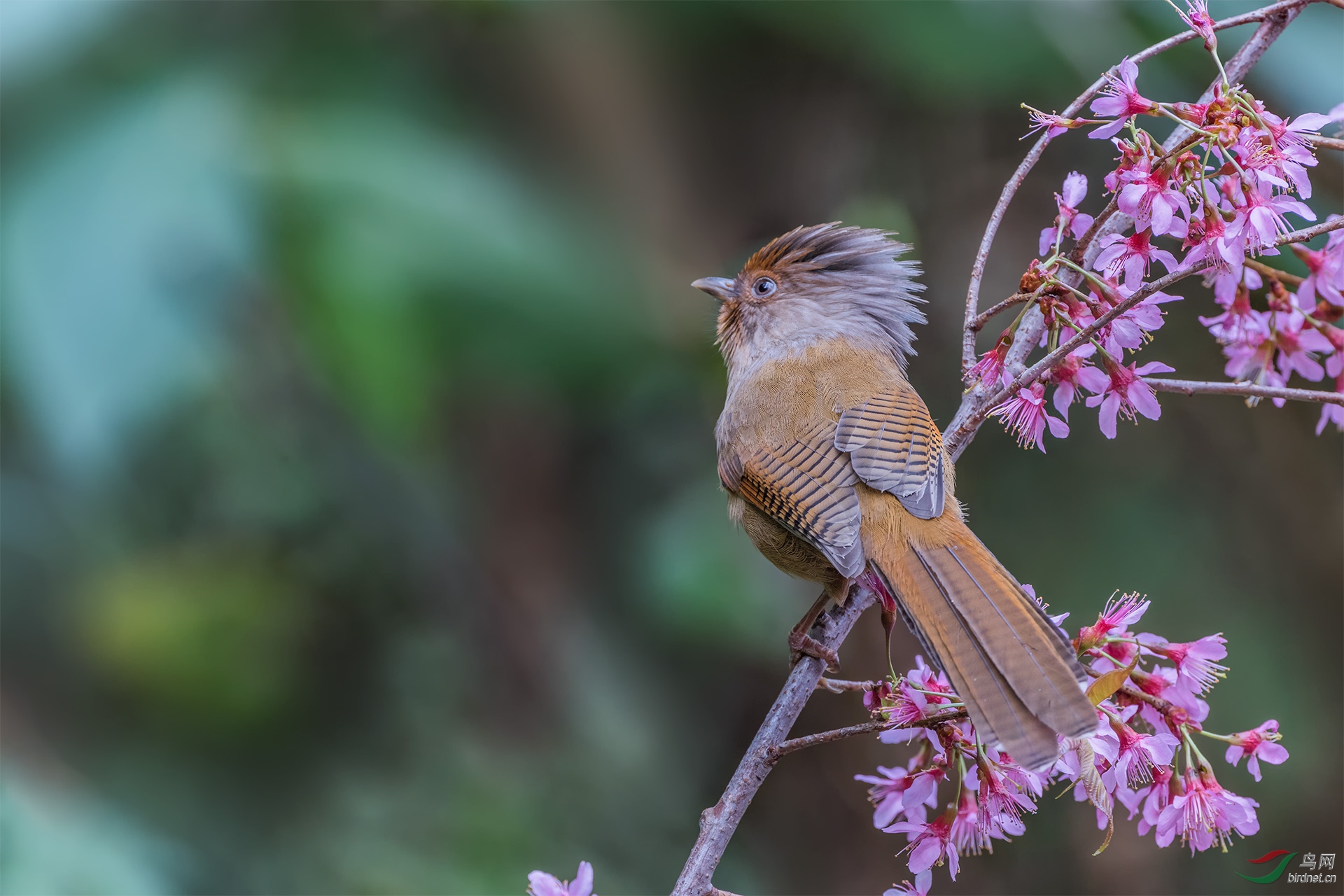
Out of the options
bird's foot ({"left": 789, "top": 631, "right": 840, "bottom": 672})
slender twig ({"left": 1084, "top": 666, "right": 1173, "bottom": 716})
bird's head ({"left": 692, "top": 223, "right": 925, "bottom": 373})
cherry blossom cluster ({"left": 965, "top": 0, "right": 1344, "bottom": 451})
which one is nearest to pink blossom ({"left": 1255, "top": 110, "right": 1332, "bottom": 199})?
cherry blossom cluster ({"left": 965, "top": 0, "right": 1344, "bottom": 451})

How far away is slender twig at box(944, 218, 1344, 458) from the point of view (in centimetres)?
Answer: 172

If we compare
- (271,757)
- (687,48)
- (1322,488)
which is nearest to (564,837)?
(271,757)

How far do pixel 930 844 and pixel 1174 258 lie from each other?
114 cm

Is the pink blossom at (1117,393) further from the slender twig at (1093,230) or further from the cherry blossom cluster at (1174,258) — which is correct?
the slender twig at (1093,230)

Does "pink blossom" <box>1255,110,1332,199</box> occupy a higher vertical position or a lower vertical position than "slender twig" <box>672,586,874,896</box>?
higher

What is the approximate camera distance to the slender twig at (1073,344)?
1.72m

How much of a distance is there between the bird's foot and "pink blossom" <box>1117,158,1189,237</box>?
2.99 ft

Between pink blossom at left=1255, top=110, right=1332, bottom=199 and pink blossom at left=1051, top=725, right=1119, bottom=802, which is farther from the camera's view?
pink blossom at left=1255, top=110, right=1332, bottom=199

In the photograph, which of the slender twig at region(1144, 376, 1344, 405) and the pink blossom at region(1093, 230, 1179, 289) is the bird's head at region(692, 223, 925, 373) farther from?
the slender twig at region(1144, 376, 1344, 405)

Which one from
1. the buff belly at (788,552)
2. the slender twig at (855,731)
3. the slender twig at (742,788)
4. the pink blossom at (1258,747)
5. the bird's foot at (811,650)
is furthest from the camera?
the buff belly at (788,552)

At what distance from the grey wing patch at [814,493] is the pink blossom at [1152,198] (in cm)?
83

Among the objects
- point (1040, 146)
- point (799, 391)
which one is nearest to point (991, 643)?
point (1040, 146)

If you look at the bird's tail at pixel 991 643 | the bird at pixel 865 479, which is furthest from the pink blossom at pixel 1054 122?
the bird's tail at pixel 991 643

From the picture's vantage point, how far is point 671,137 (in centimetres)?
423
